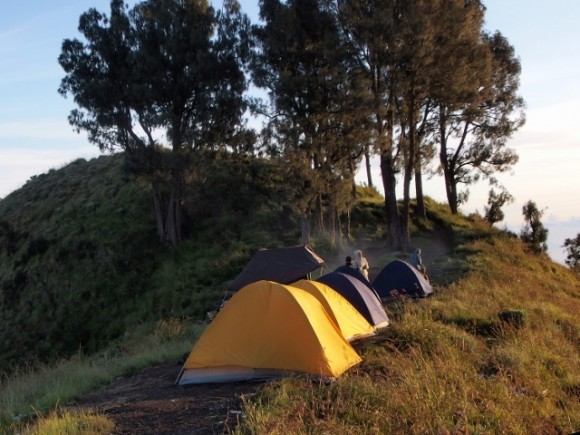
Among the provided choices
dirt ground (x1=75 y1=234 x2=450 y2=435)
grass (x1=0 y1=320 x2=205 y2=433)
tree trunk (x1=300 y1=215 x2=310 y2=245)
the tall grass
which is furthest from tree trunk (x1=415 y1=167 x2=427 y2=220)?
dirt ground (x1=75 y1=234 x2=450 y2=435)

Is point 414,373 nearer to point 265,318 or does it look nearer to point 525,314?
point 265,318

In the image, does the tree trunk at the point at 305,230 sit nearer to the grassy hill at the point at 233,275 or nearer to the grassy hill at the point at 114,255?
the grassy hill at the point at 233,275

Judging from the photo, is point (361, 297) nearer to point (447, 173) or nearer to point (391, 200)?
point (391, 200)

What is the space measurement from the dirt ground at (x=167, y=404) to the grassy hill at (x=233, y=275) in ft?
1.13

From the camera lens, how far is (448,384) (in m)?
7.56

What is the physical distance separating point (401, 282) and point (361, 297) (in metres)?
5.51

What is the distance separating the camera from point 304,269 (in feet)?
62.2

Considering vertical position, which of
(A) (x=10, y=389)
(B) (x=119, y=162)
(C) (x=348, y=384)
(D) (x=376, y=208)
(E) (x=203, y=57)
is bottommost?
(A) (x=10, y=389)

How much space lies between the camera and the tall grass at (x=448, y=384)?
260 inches

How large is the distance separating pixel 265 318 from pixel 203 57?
19.4 m

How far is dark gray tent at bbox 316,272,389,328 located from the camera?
13109 millimetres

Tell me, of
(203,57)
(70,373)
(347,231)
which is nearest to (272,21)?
(203,57)

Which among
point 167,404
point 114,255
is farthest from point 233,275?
point 167,404

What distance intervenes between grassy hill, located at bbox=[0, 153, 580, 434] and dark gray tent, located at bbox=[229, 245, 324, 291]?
2318 mm
